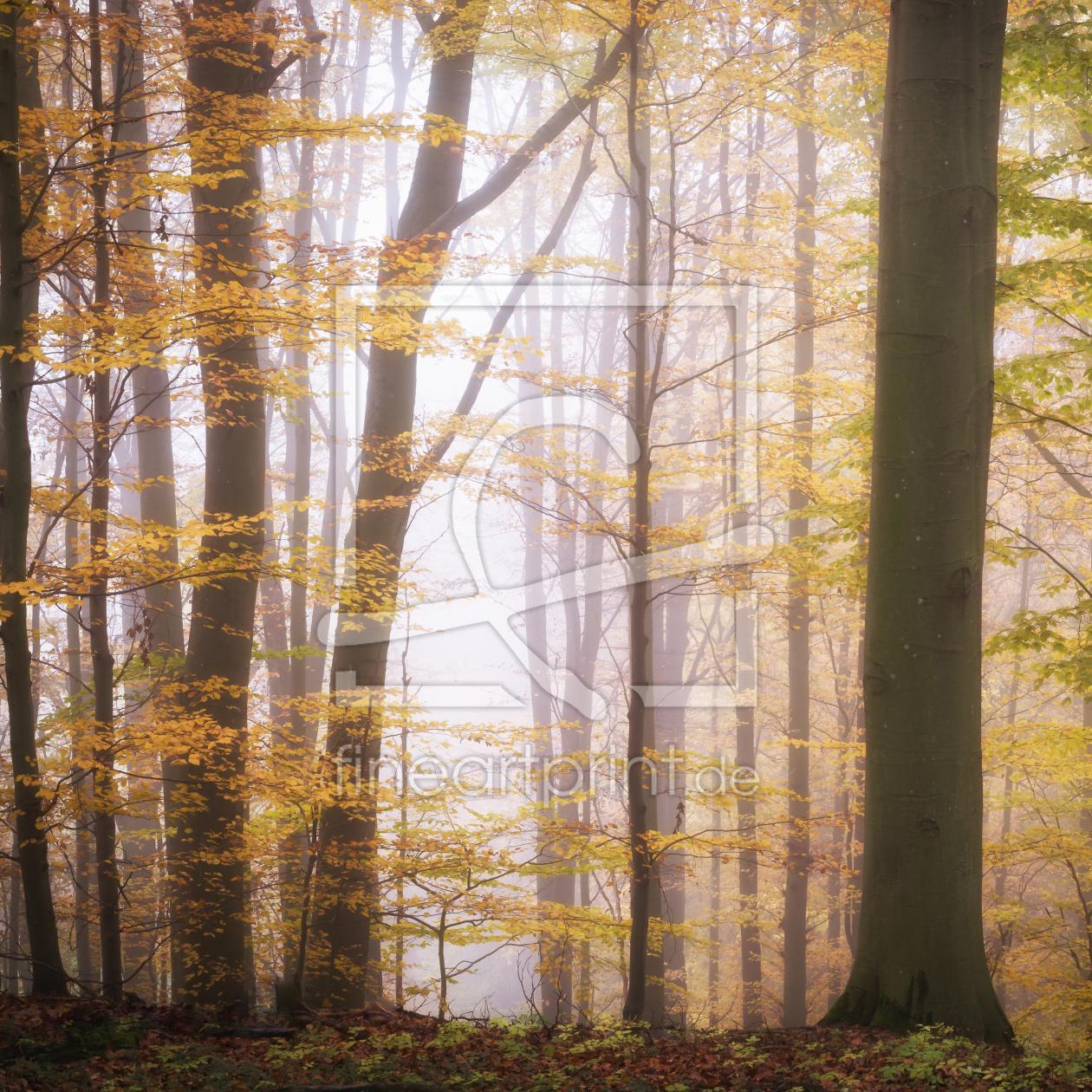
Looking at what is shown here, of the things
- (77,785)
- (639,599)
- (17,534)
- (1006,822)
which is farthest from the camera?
(1006,822)

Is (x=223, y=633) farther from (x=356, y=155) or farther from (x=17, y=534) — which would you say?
(x=356, y=155)

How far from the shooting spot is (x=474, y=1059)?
136 inches

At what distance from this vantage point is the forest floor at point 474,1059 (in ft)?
9.64

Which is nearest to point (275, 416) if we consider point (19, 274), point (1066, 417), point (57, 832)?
point (57, 832)

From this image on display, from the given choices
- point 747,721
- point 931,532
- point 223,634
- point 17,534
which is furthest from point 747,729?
point 17,534

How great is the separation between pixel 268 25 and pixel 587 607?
9.91 m

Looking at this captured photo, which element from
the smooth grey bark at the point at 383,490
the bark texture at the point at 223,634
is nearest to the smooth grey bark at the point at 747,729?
the smooth grey bark at the point at 383,490

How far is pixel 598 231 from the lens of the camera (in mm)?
18359

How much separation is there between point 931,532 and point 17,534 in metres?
4.57

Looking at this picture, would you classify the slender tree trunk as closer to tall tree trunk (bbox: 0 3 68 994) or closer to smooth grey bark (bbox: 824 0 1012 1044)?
smooth grey bark (bbox: 824 0 1012 1044)

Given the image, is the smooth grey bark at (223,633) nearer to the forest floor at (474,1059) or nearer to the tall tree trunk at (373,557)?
the tall tree trunk at (373,557)

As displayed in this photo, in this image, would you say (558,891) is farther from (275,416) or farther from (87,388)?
(275,416)

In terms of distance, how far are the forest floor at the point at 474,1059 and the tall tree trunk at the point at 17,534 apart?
1.23ft

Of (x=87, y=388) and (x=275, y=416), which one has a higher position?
(x=275, y=416)
